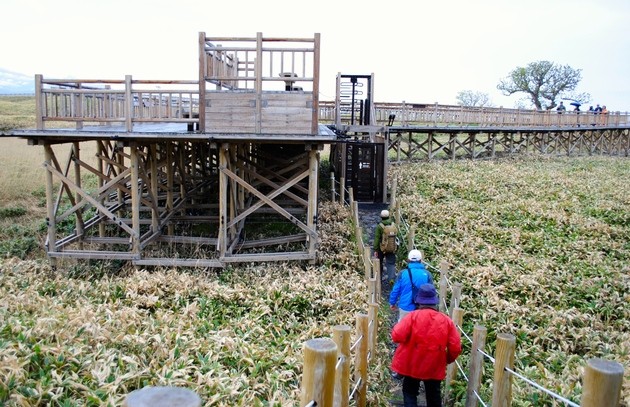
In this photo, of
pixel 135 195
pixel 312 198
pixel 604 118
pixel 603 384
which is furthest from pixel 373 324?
pixel 604 118

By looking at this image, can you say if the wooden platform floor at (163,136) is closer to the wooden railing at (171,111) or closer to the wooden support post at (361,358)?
the wooden railing at (171,111)

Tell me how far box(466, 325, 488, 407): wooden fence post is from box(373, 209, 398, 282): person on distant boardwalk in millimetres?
5861

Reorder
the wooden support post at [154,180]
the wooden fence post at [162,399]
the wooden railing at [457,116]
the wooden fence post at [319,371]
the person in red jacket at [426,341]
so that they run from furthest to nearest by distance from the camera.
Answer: the wooden railing at [457,116] < the wooden support post at [154,180] < the person in red jacket at [426,341] < the wooden fence post at [319,371] < the wooden fence post at [162,399]

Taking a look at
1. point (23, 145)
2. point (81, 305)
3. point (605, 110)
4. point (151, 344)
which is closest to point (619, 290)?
point (151, 344)

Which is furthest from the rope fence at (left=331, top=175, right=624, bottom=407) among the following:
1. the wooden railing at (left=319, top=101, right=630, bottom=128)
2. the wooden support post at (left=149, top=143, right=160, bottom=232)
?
the wooden railing at (left=319, top=101, right=630, bottom=128)

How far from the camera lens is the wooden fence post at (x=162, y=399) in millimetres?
2029

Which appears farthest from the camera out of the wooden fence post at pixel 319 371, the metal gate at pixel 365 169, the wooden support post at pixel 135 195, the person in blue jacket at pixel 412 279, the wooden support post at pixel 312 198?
the metal gate at pixel 365 169

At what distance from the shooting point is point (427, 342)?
19.4 feet

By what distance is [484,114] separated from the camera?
31984mm

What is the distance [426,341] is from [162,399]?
170 inches

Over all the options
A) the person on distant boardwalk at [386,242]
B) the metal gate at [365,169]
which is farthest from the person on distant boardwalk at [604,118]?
the person on distant boardwalk at [386,242]

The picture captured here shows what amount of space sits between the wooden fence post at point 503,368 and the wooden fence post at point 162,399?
4.06 metres

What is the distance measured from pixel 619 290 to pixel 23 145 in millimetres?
36786

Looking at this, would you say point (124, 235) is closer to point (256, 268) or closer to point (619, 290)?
point (256, 268)
